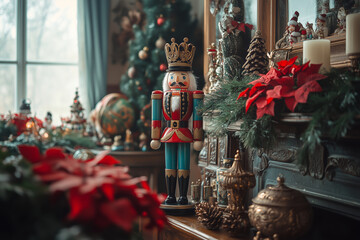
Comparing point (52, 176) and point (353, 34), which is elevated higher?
point (353, 34)

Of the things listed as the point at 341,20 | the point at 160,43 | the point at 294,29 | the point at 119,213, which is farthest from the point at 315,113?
→ the point at 160,43

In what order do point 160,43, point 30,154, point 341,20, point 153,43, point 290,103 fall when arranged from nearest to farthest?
point 30,154
point 290,103
point 341,20
point 160,43
point 153,43

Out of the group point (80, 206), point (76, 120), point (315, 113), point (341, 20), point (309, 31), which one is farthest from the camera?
point (76, 120)

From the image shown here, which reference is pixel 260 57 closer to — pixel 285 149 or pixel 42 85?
pixel 285 149

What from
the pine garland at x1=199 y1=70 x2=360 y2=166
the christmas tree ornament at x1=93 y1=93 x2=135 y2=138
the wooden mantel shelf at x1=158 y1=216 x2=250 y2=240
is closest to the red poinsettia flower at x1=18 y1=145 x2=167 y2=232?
the pine garland at x1=199 y1=70 x2=360 y2=166

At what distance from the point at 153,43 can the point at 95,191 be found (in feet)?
9.07

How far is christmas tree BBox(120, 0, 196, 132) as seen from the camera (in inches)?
126

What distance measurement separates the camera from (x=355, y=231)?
3.67ft

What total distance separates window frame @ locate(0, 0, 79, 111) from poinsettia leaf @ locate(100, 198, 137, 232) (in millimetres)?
3426

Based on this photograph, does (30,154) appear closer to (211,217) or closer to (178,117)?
(211,217)

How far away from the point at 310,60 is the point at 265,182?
0.60m

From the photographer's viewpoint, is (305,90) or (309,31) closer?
(305,90)

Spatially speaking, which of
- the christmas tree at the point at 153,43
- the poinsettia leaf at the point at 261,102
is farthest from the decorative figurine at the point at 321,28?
the christmas tree at the point at 153,43

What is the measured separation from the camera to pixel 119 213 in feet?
1.89
